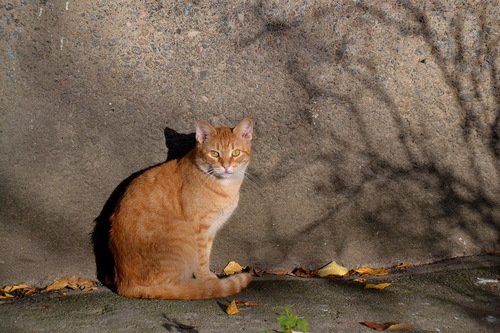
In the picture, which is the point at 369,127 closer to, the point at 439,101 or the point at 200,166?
the point at 439,101

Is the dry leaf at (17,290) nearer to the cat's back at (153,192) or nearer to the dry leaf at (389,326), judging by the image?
the cat's back at (153,192)

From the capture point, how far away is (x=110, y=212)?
14.7 feet

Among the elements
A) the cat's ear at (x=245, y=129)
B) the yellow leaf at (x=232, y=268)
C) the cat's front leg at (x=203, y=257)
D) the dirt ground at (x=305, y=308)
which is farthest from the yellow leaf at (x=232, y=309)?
the cat's ear at (x=245, y=129)

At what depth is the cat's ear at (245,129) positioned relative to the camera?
4234 millimetres

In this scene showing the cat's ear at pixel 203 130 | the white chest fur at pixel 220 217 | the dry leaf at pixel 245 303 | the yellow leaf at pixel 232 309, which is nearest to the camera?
the yellow leaf at pixel 232 309

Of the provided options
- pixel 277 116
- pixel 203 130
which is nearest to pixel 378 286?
pixel 277 116

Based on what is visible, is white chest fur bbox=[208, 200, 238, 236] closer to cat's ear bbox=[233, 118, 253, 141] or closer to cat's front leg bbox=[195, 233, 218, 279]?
cat's front leg bbox=[195, 233, 218, 279]

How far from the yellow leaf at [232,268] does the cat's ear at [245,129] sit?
0.94m

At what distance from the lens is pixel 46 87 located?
4.23 meters

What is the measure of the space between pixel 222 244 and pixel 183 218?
0.49m

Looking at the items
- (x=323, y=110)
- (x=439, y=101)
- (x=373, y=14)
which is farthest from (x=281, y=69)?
(x=439, y=101)

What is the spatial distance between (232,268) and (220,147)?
946 millimetres

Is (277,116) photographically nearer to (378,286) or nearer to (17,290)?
(378,286)

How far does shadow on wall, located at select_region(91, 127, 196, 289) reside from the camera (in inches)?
175
